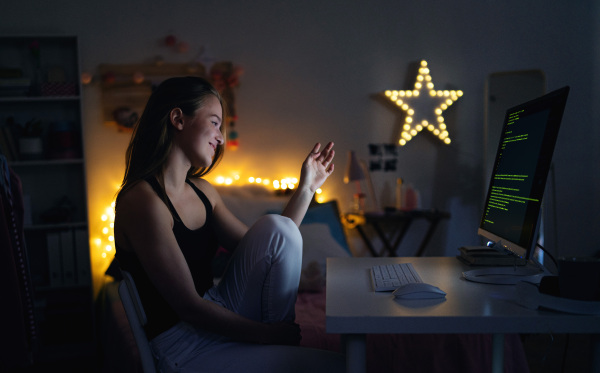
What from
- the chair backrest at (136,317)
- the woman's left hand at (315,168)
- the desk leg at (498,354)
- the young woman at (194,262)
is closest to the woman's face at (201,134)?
the young woman at (194,262)

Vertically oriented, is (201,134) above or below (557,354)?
above

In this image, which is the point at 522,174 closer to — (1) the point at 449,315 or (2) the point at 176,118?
(1) the point at 449,315

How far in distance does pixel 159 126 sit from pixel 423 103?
2383mm

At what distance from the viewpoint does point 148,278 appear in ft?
4.59

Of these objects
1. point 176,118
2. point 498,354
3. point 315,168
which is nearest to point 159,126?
point 176,118

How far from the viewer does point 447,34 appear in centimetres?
354

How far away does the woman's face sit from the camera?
1.54 meters

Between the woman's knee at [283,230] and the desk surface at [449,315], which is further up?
the woman's knee at [283,230]

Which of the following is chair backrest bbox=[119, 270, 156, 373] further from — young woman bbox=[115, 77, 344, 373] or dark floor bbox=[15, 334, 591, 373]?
dark floor bbox=[15, 334, 591, 373]

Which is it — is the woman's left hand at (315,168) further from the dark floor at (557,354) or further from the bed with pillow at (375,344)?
the dark floor at (557,354)


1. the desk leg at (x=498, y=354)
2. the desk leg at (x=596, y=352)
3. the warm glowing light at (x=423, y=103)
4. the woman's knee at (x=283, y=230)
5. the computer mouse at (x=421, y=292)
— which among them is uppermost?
the warm glowing light at (x=423, y=103)

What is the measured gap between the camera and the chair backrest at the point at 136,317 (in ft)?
3.99

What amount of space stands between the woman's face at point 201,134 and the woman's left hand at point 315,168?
12.4 inches

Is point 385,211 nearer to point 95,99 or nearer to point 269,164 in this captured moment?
point 269,164
